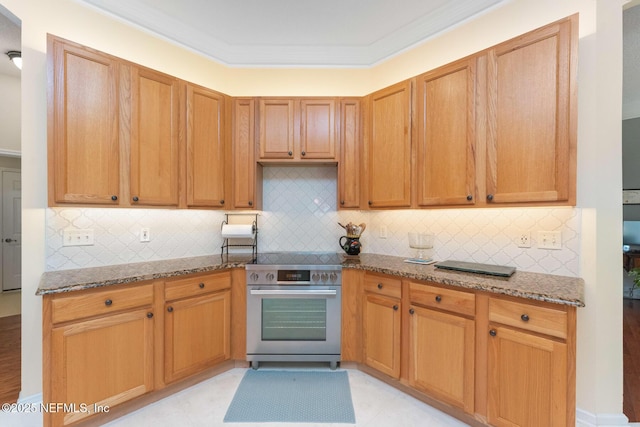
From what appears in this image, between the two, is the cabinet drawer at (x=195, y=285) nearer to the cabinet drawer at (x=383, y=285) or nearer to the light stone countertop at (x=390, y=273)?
the light stone countertop at (x=390, y=273)

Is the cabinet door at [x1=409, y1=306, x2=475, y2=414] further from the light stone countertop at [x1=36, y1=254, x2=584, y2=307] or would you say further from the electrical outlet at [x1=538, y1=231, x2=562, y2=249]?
the electrical outlet at [x1=538, y1=231, x2=562, y2=249]

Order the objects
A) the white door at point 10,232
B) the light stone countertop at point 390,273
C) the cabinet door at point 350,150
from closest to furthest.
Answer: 1. the light stone countertop at point 390,273
2. the cabinet door at point 350,150
3. the white door at point 10,232

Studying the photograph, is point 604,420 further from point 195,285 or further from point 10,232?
point 10,232

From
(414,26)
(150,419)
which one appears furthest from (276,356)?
(414,26)

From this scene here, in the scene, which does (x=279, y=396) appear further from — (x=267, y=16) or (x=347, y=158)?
(x=267, y=16)

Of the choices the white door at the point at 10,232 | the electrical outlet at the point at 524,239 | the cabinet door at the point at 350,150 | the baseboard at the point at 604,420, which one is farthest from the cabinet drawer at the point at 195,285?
the white door at the point at 10,232

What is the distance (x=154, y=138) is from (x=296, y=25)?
1.60 m

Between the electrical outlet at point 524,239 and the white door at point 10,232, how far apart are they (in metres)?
7.04

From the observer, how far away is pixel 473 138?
189cm

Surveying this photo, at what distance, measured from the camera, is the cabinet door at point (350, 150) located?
104 inches

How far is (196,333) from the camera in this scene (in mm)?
2141

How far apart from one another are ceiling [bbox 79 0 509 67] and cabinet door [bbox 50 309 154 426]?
235 cm

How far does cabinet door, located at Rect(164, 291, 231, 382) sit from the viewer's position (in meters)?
2.00

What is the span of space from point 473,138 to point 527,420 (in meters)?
1.70
